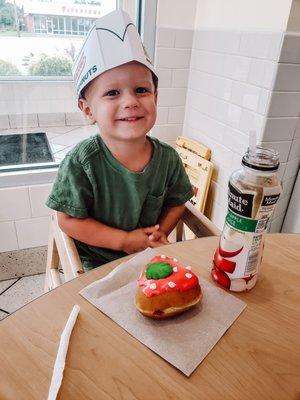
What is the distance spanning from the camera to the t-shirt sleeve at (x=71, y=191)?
738mm

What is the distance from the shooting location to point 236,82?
127cm

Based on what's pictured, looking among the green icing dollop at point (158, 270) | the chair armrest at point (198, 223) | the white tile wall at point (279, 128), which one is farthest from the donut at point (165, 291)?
the white tile wall at point (279, 128)

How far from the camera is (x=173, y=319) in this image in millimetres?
429

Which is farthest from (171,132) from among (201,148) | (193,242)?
(193,242)

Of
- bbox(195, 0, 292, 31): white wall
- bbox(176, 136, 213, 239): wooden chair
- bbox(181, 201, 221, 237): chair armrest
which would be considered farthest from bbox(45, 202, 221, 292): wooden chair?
bbox(195, 0, 292, 31): white wall

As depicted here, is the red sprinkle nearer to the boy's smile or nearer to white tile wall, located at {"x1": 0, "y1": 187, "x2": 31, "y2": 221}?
the boy's smile

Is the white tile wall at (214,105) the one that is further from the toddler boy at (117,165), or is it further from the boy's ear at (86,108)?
the boy's ear at (86,108)

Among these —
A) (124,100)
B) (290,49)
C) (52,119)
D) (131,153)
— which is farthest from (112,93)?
(52,119)

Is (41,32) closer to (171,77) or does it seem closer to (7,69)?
(7,69)

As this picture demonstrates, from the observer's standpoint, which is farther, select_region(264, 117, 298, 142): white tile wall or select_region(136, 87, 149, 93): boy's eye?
select_region(264, 117, 298, 142): white tile wall

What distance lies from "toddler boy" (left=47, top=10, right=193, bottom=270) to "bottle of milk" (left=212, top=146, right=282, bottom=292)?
31 centimetres

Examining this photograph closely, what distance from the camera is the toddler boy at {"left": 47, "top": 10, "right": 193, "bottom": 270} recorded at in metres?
0.68

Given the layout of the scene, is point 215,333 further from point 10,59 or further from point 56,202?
point 10,59

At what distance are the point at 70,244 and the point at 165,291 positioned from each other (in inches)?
11.6
